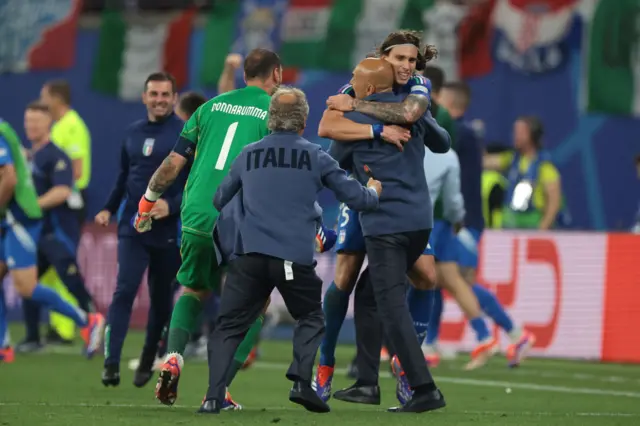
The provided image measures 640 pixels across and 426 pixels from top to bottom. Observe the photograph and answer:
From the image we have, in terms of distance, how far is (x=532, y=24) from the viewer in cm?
2098

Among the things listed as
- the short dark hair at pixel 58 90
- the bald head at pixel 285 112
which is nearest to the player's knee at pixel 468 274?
the short dark hair at pixel 58 90

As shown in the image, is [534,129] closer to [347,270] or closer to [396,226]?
[347,270]

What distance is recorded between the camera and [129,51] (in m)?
22.8

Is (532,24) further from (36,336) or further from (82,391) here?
(82,391)

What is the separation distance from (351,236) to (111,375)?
7.55ft

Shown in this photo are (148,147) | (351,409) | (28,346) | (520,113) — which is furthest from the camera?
(520,113)

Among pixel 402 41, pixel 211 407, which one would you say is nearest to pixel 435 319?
pixel 402 41

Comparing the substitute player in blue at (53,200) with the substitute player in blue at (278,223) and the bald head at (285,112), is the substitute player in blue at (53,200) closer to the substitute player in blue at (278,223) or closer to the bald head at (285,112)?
the substitute player in blue at (278,223)

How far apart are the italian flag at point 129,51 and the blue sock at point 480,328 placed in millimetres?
9135

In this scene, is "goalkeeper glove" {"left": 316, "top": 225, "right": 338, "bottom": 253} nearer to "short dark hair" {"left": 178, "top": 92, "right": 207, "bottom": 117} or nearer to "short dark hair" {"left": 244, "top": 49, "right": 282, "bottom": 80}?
"short dark hair" {"left": 244, "top": 49, "right": 282, "bottom": 80}

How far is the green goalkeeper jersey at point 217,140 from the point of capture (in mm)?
9625

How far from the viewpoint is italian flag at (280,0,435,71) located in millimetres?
21378

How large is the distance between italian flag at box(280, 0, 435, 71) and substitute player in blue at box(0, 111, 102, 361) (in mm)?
7588

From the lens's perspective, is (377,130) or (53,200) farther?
(53,200)
